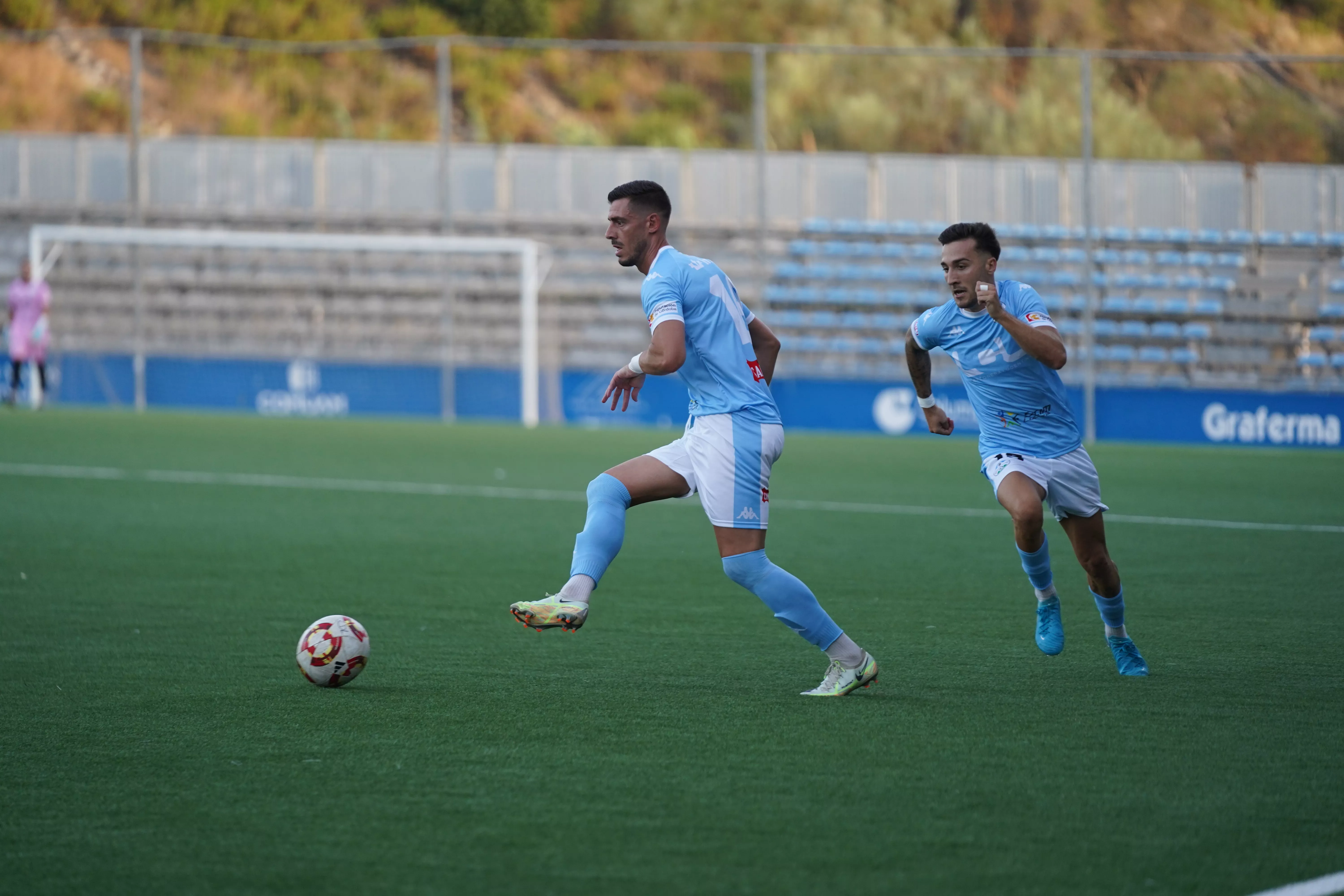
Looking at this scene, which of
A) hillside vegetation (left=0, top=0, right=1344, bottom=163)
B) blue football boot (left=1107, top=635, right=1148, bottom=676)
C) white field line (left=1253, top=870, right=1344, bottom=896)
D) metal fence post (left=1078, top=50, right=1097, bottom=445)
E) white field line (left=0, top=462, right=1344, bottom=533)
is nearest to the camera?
white field line (left=1253, top=870, right=1344, bottom=896)

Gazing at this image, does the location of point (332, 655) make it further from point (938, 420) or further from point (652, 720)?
point (938, 420)

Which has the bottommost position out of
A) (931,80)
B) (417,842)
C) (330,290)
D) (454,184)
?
(417,842)

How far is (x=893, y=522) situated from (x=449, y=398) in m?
13.0

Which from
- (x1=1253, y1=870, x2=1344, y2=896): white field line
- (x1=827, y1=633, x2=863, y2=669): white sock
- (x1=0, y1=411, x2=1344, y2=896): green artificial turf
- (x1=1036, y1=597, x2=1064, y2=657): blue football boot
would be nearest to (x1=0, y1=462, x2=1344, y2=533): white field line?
(x1=0, y1=411, x2=1344, y2=896): green artificial turf

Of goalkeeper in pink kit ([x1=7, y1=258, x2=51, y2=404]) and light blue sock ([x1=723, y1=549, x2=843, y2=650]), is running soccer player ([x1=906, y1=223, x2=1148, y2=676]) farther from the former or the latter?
goalkeeper in pink kit ([x1=7, y1=258, x2=51, y2=404])

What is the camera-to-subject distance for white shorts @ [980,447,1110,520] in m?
6.21

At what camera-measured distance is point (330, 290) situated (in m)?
28.1

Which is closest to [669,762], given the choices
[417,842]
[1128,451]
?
[417,842]

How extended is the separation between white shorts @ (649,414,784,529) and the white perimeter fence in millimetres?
20508

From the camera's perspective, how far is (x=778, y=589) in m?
5.48

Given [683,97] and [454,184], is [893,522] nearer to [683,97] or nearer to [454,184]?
[454,184]

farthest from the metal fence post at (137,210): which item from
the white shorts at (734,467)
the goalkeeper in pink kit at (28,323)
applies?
the white shorts at (734,467)

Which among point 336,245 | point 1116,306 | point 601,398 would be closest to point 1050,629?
point 601,398

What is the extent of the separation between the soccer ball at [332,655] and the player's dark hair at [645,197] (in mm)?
1811
